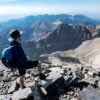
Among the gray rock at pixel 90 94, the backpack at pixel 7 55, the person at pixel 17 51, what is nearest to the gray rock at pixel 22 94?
the person at pixel 17 51

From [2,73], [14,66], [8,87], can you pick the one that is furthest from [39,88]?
[2,73]

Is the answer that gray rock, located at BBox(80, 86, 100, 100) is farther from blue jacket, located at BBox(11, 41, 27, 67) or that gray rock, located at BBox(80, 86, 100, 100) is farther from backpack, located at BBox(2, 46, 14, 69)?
backpack, located at BBox(2, 46, 14, 69)

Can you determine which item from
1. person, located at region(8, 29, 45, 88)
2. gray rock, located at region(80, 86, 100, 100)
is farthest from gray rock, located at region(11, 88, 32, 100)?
gray rock, located at region(80, 86, 100, 100)

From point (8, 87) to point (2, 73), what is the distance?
3.30m

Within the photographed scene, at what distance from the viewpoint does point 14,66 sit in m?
12.2

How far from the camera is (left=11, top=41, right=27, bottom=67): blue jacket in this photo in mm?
11875

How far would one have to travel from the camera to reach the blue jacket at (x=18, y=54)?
11.9m

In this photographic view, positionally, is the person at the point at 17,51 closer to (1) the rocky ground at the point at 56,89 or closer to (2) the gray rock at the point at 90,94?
(1) the rocky ground at the point at 56,89

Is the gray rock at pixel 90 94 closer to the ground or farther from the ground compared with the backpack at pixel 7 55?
closer to the ground

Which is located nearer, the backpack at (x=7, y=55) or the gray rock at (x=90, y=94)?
the gray rock at (x=90, y=94)

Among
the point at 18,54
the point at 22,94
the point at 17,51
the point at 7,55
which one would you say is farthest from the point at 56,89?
the point at 7,55

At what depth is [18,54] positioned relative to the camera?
39.2 feet

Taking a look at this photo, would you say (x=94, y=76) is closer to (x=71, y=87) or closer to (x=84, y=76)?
(x=84, y=76)

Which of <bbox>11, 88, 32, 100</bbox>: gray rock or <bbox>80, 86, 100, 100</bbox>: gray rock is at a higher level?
<bbox>80, 86, 100, 100</bbox>: gray rock
